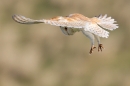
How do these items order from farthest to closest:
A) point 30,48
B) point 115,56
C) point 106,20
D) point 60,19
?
point 30,48 → point 115,56 → point 106,20 → point 60,19

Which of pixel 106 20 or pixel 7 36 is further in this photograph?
pixel 7 36

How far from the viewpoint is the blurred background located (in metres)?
17.7

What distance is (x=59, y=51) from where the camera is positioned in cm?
1855

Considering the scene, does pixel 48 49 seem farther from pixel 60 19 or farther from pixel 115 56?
pixel 60 19

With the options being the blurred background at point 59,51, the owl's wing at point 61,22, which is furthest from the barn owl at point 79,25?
the blurred background at point 59,51

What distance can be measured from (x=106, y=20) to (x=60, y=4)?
13.1 meters

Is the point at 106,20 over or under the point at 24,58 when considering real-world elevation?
under

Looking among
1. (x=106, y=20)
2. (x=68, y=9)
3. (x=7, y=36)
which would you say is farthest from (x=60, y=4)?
(x=106, y=20)

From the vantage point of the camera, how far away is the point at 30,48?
18.7m

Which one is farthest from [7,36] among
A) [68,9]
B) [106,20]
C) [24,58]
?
[106,20]

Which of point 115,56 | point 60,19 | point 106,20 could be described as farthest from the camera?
point 115,56

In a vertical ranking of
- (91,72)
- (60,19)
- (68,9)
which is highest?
(68,9)

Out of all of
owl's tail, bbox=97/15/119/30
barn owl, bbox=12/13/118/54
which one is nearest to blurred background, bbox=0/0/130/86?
owl's tail, bbox=97/15/119/30

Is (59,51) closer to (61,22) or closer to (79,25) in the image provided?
(61,22)
